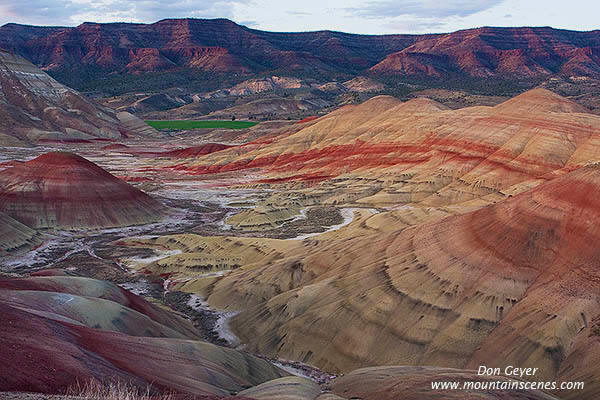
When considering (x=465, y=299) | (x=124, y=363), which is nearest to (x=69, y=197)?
(x=465, y=299)

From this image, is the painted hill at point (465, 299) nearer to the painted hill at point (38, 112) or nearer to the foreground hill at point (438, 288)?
the foreground hill at point (438, 288)

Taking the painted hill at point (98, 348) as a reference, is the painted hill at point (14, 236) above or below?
below

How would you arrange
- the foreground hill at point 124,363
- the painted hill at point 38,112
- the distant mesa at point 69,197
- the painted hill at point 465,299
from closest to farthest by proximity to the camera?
the foreground hill at point 124,363 → the painted hill at point 465,299 → the distant mesa at point 69,197 → the painted hill at point 38,112

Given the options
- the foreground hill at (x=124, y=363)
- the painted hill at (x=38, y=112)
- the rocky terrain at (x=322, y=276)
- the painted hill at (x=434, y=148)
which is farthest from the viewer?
the painted hill at (x=38, y=112)

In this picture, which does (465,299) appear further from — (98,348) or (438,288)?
(98,348)

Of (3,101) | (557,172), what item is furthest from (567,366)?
(3,101)

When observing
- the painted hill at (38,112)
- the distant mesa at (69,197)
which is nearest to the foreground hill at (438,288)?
the distant mesa at (69,197)

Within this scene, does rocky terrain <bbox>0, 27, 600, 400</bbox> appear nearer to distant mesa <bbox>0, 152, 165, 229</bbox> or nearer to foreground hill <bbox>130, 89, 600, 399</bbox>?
foreground hill <bbox>130, 89, 600, 399</bbox>
